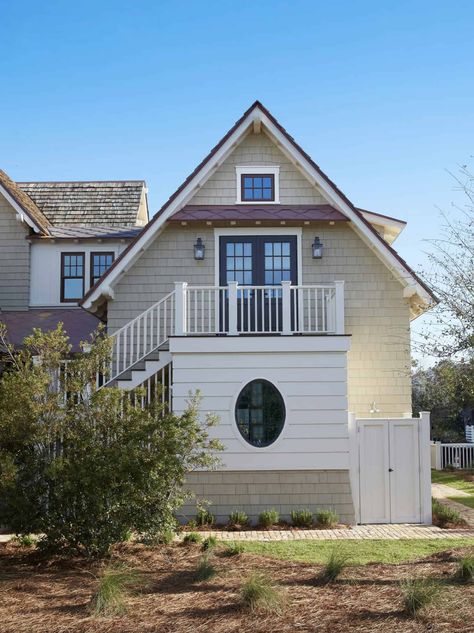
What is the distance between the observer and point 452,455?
1220 inches

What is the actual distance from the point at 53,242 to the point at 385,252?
32.1ft

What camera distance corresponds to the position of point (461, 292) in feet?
36.0

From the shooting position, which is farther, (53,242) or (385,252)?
(53,242)

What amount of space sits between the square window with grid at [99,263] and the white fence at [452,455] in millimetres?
15571

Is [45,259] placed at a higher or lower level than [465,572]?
higher

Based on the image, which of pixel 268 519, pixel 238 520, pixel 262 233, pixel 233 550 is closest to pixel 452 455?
pixel 262 233

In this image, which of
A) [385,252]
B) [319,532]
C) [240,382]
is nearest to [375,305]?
[385,252]

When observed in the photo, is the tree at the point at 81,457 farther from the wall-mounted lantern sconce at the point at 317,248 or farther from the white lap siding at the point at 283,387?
the wall-mounted lantern sconce at the point at 317,248

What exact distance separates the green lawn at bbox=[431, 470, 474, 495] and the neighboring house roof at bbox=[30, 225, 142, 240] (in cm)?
1227

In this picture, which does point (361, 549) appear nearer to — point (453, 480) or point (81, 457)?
point (81, 457)

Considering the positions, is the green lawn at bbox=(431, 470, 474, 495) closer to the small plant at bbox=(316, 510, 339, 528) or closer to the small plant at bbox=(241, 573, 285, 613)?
the small plant at bbox=(316, 510, 339, 528)

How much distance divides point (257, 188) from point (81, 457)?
8.75 metres

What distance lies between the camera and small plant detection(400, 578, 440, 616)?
8320mm

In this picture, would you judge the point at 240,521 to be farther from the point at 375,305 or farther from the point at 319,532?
the point at 375,305
